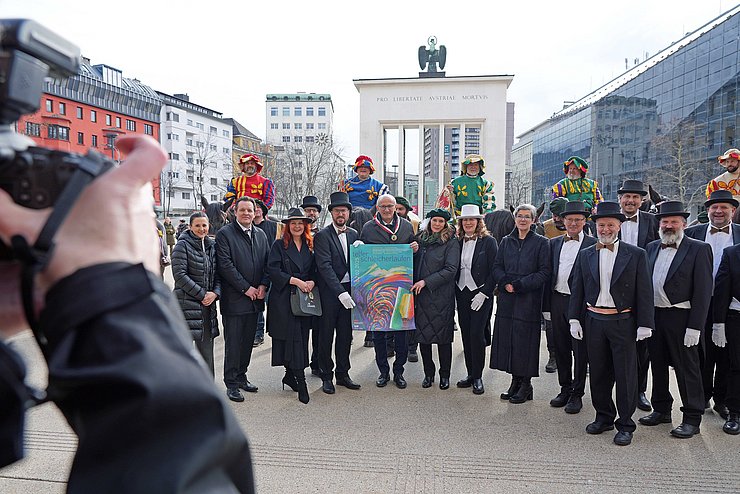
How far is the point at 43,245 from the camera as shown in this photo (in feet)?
2.54

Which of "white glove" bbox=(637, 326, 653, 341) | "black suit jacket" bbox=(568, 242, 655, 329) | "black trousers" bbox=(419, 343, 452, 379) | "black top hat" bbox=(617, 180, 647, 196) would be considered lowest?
"black trousers" bbox=(419, 343, 452, 379)

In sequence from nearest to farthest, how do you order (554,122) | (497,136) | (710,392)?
(710,392) → (497,136) → (554,122)

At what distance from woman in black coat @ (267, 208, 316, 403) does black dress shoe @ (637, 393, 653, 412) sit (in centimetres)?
385

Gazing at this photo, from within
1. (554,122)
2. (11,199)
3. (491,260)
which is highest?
(554,122)

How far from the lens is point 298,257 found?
648cm

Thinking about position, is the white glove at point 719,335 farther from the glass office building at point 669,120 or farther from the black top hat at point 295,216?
the glass office building at point 669,120

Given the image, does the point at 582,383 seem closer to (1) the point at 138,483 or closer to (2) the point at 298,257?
(2) the point at 298,257

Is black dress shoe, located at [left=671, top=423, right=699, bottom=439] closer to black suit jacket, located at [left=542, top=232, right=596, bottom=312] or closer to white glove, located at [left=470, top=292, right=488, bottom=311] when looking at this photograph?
black suit jacket, located at [left=542, top=232, right=596, bottom=312]

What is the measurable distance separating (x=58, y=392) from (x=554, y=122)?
103 m

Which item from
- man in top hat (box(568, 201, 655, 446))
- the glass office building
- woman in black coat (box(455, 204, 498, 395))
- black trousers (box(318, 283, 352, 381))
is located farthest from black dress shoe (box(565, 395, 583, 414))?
the glass office building

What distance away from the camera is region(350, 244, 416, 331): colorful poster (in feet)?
21.9

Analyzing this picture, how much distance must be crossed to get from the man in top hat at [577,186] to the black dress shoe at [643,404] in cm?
396

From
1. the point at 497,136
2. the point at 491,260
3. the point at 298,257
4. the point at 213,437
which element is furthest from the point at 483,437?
the point at 497,136

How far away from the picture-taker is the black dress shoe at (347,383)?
6.54 m
